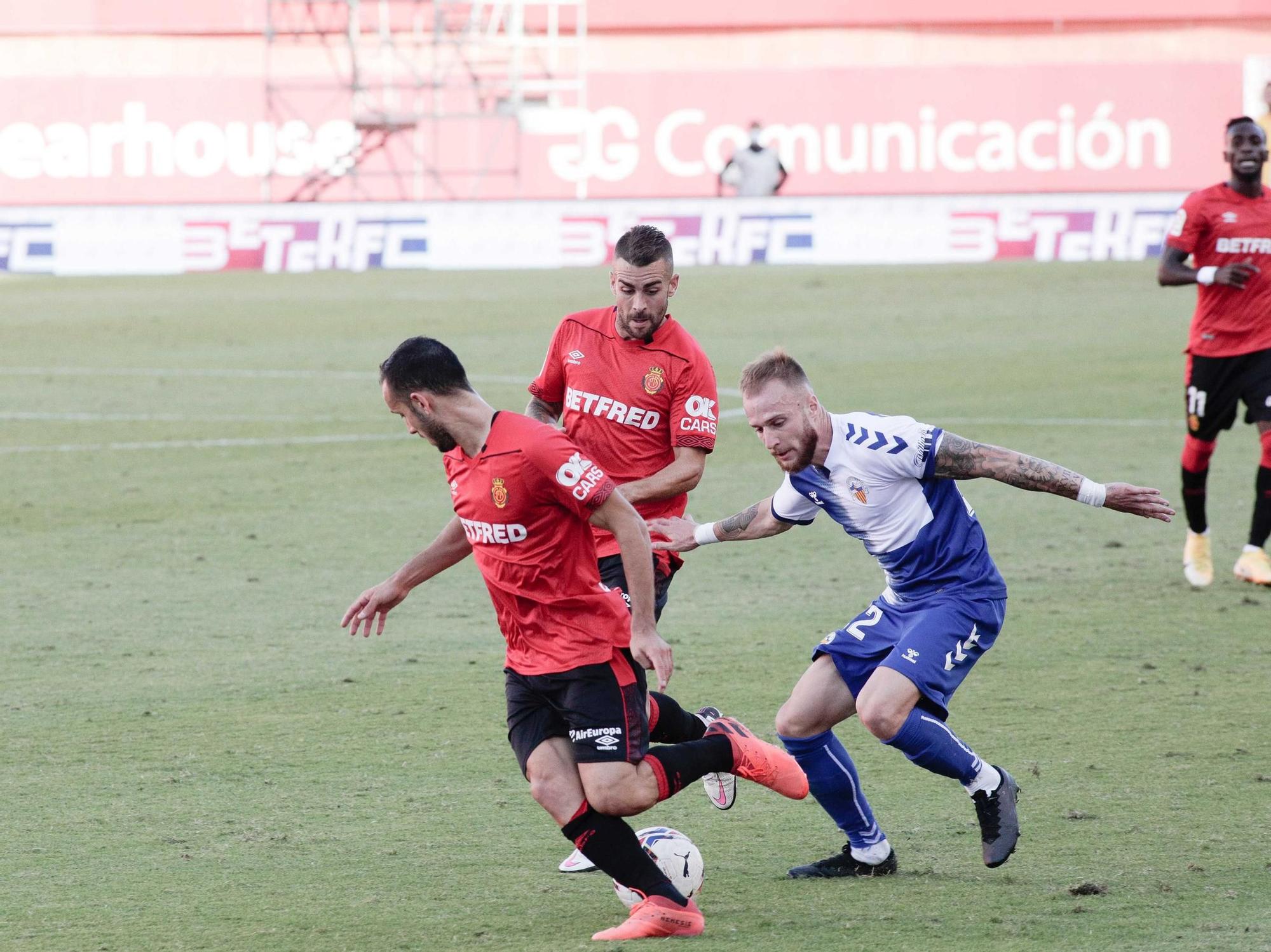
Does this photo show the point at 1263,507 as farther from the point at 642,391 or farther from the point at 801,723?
the point at 801,723

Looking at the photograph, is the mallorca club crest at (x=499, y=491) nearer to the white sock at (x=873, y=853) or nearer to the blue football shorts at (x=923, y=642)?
the blue football shorts at (x=923, y=642)

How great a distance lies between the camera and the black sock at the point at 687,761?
5.25m

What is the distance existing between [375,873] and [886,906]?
1544mm

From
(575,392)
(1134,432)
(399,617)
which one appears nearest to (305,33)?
(1134,432)

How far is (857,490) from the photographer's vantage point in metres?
5.64

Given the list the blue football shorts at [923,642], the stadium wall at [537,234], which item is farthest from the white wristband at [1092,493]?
the stadium wall at [537,234]

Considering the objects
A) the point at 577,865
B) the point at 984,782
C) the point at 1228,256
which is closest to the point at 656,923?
the point at 577,865

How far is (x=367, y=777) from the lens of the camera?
6.58 m

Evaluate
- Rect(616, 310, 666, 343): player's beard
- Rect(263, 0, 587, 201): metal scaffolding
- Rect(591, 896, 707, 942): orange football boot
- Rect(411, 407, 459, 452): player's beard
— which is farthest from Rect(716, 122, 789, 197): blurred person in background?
Rect(591, 896, 707, 942): orange football boot

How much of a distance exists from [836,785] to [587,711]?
97cm

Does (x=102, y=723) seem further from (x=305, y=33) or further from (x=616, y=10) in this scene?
(x=616, y=10)

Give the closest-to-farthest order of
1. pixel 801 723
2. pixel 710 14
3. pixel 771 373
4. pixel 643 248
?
A: 1. pixel 771 373
2. pixel 801 723
3. pixel 643 248
4. pixel 710 14

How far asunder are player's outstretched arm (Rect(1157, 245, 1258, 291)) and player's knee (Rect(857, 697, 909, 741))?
4.89 m

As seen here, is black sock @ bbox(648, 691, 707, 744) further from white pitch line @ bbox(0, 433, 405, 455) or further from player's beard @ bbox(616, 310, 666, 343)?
white pitch line @ bbox(0, 433, 405, 455)
